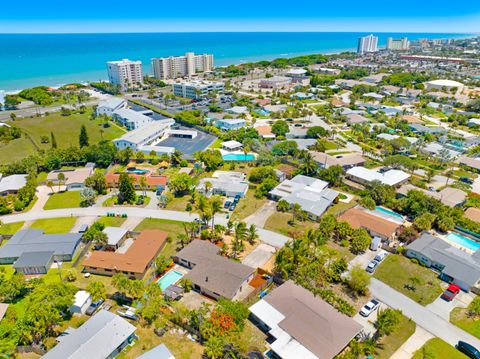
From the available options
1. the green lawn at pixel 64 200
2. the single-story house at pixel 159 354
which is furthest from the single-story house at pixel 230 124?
the single-story house at pixel 159 354

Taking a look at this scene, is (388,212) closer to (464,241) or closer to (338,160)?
(464,241)

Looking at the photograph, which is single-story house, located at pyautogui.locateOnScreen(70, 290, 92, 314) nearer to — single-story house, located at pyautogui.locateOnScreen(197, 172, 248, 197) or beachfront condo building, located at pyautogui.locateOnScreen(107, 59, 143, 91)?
A: single-story house, located at pyautogui.locateOnScreen(197, 172, 248, 197)

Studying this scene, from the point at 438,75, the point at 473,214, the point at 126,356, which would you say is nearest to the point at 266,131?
the point at 473,214

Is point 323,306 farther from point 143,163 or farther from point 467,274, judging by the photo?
point 143,163

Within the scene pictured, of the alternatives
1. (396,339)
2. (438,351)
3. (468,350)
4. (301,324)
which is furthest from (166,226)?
(468,350)

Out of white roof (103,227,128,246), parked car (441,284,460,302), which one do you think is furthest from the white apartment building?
parked car (441,284,460,302)

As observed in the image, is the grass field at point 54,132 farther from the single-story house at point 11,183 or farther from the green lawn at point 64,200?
the green lawn at point 64,200
